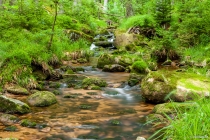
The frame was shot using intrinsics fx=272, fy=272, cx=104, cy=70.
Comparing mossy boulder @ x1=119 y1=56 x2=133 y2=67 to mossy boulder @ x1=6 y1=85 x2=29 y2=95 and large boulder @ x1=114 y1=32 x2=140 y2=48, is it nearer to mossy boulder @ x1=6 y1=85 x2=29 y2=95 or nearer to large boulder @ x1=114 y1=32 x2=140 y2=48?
large boulder @ x1=114 y1=32 x2=140 y2=48

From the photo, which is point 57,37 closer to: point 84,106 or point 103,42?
point 84,106

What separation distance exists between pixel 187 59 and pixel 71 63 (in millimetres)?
5497

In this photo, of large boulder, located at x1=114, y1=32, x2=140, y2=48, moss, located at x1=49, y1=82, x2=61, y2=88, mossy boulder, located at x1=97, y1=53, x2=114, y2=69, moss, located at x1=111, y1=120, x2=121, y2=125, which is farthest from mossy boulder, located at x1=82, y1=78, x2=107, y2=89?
large boulder, located at x1=114, y1=32, x2=140, y2=48

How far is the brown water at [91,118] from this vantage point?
202 inches

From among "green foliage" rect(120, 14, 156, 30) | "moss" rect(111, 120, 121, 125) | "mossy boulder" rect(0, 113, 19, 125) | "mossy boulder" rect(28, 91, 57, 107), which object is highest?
"green foliage" rect(120, 14, 156, 30)

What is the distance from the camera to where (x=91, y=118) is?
612 centimetres

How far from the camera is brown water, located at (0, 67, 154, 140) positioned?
5125 millimetres

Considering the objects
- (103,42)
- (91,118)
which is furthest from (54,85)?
(103,42)

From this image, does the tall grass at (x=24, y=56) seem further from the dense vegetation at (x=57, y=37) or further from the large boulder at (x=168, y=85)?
the large boulder at (x=168, y=85)

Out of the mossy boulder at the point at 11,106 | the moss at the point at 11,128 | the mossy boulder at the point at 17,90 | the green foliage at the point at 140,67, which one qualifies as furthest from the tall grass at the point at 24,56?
the green foliage at the point at 140,67

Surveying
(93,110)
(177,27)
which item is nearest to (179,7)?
(177,27)

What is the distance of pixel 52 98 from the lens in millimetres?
7152

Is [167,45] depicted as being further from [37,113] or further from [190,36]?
[37,113]

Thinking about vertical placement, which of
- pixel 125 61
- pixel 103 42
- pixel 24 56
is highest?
pixel 103 42
